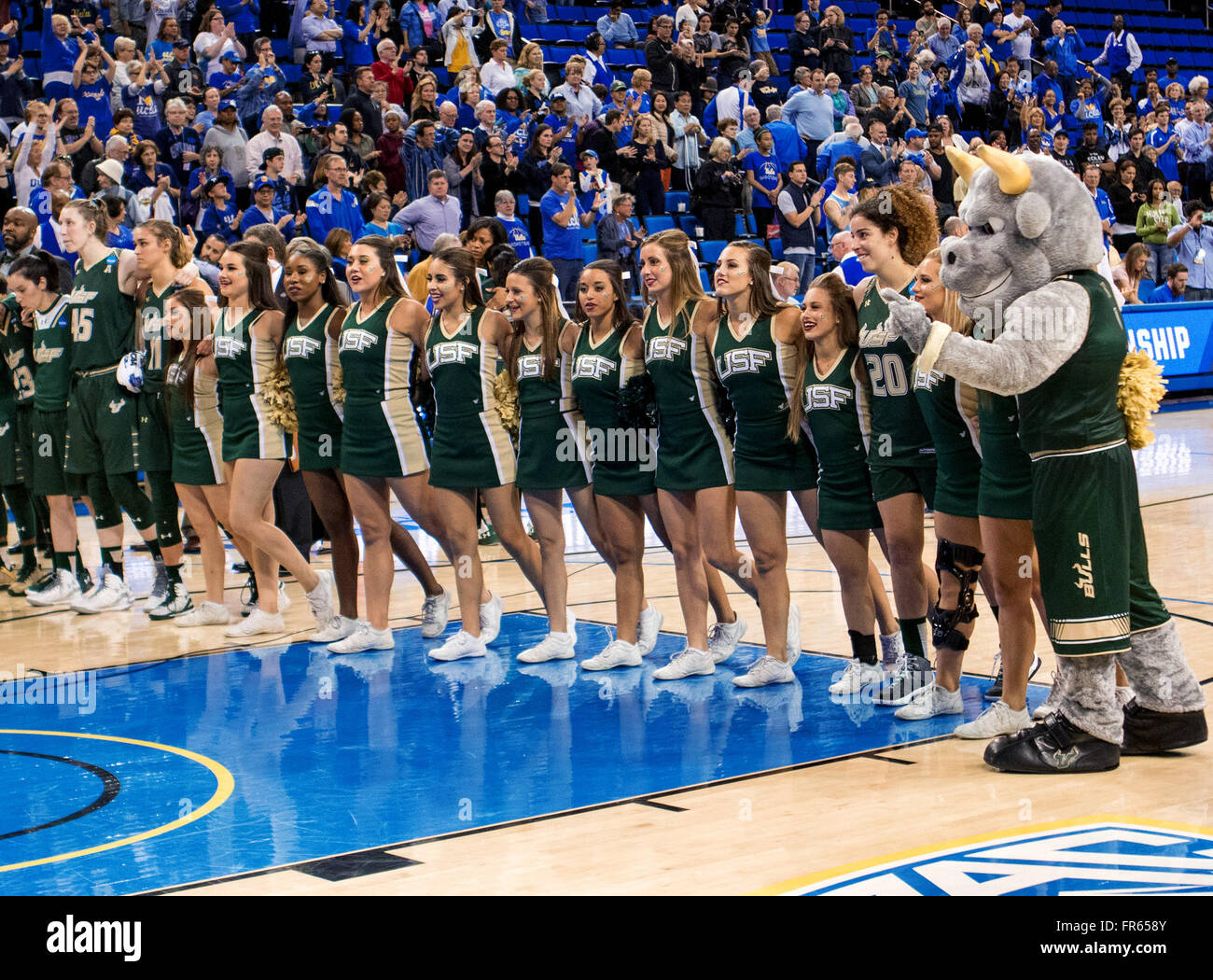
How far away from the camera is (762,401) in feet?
21.0

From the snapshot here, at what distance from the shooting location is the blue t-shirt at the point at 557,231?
587 inches

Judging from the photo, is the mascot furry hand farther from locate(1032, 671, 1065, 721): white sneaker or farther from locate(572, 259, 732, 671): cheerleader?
locate(572, 259, 732, 671): cheerleader

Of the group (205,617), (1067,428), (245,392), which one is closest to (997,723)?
(1067,428)

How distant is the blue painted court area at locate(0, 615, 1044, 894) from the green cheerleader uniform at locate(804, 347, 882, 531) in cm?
80

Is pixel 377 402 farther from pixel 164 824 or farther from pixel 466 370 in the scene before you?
pixel 164 824

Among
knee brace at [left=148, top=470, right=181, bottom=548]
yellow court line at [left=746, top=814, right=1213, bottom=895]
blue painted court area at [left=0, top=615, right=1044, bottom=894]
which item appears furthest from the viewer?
knee brace at [left=148, top=470, right=181, bottom=548]

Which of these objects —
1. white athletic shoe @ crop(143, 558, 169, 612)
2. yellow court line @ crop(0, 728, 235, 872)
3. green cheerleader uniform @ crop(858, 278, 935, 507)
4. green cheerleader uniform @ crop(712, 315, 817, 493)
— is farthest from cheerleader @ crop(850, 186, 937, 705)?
white athletic shoe @ crop(143, 558, 169, 612)

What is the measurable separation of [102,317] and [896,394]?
4935 millimetres

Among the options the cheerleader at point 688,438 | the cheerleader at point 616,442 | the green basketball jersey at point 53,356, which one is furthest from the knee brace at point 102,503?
the cheerleader at point 688,438

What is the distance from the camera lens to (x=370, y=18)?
1708 centimetres

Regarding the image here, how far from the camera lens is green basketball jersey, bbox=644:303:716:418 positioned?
662 centimetres

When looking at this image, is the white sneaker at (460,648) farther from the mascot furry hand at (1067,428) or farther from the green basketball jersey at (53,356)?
the green basketball jersey at (53,356)

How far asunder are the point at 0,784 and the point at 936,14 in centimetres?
2020

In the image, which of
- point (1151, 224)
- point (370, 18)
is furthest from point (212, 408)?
point (1151, 224)
